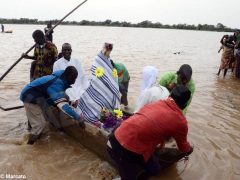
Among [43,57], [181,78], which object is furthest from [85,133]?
[43,57]

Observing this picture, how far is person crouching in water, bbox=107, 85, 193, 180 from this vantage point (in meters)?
2.75

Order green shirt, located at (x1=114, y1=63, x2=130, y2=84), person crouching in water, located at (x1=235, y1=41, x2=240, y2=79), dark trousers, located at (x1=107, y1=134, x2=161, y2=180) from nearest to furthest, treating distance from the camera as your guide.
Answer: dark trousers, located at (x1=107, y1=134, x2=161, y2=180)
green shirt, located at (x1=114, y1=63, x2=130, y2=84)
person crouching in water, located at (x1=235, y1=41, x2=240, y2=79)

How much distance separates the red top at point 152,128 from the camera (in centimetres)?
274

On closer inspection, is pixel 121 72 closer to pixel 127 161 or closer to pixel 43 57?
pixel 43 57

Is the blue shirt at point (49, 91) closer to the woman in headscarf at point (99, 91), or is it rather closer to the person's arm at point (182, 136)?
Answer: the woman in headscarf at point (99, 91)

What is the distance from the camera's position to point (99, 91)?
4969 millimetres

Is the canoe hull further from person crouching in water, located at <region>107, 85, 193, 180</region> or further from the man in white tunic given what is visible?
person crouching in water, located at <region>107, 85, 193, 180</region>

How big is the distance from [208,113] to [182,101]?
183 inches

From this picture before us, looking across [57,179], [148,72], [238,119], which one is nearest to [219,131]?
[238,119]

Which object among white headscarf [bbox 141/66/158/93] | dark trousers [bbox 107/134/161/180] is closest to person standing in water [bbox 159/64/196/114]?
white headscarf [bbox 141/66/158/93]

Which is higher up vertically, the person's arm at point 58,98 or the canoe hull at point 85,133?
the person's arm at point 58,98

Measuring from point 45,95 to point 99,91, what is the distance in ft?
2.73

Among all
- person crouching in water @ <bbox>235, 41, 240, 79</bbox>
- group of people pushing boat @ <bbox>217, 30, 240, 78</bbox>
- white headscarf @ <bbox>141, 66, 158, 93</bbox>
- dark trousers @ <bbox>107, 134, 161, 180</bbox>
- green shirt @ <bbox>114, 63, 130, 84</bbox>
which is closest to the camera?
dark trousers @ <bbox>107, 134, 161, 180</bbox>

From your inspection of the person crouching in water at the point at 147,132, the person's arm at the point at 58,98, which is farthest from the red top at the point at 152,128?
the person's arm at the point at 58,98
